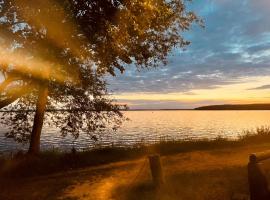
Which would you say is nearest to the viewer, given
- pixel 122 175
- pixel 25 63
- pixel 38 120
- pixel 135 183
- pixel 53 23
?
pixel 53 23

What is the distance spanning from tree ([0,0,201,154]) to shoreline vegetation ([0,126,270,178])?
4.80 feet

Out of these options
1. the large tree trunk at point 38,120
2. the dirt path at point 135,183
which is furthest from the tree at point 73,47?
the dirt path at point 135,183

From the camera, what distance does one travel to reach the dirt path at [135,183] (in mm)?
13354

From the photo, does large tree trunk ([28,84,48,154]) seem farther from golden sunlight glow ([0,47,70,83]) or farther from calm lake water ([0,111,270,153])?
calm lake water ([0,111,270,153])

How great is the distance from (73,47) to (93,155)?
970 centimetres

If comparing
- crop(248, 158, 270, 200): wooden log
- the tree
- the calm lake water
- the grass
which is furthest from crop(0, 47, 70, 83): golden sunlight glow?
the calm lake water

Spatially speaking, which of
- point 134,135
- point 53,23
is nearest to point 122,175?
point 53,23

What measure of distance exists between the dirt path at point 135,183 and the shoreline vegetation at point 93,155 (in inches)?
50.0

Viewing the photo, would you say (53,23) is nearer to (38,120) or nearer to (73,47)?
(73,47)

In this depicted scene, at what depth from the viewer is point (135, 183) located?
14.9 m

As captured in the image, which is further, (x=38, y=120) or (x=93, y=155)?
(x=93, y=155)

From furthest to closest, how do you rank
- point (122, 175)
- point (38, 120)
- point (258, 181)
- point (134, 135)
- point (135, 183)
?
point (134, 135) < point (38, 120) < point (122, 175) < point (135, 183) < point (258, 181)

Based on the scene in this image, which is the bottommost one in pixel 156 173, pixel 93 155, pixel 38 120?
pixel 156 173

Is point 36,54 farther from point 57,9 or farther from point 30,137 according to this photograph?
point 30,137
